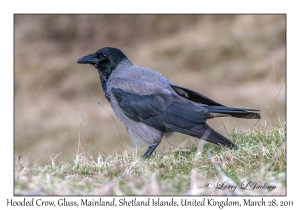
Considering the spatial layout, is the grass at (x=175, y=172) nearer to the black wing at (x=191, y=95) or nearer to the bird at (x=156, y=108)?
the bird at (x=156, y=108)

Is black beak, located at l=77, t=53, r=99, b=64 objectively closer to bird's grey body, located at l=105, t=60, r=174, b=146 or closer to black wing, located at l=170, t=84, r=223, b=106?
bird's grey body, located at l=105, t=60, r=174, b=146

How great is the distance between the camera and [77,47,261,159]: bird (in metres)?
6.61

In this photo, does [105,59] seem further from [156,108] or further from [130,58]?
[130,58]

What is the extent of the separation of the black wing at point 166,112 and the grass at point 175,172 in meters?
0.25

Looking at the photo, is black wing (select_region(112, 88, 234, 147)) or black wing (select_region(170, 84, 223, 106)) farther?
black wing (select_region(170, 84, 223, 106))

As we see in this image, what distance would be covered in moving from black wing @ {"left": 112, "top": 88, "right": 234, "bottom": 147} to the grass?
0.25 metres

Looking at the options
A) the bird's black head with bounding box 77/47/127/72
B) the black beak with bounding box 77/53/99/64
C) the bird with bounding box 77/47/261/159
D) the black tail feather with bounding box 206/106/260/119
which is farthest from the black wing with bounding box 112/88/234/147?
the black beak with bounding box 77/53/99/64

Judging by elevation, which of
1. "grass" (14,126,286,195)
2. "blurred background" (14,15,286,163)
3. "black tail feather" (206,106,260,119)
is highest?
"blurred background" (14,15,286,163)

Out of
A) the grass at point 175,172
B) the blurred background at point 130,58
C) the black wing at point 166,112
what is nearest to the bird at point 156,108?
the black wing at point 166,112

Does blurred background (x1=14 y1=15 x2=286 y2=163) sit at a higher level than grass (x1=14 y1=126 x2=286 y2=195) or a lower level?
higher

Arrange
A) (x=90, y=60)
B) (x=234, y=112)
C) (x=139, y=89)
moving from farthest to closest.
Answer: (x=90, y=60) → (x=139, y=89) → (x=234, y=112)

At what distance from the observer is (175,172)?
5.35 meters

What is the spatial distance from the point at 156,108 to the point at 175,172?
1.68 metres

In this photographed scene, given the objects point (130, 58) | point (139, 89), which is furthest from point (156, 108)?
point (130, 58)
